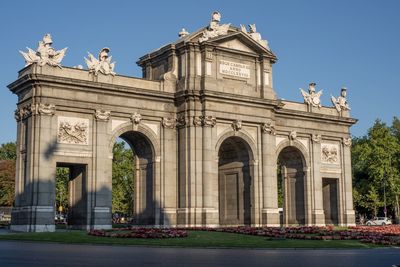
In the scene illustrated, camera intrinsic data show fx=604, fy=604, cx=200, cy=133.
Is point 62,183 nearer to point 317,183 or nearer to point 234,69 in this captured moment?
point 317,183

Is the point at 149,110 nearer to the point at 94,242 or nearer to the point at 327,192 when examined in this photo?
the point at 94,242

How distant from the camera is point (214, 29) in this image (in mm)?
55906

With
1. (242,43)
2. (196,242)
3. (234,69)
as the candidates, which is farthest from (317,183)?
(196,242)

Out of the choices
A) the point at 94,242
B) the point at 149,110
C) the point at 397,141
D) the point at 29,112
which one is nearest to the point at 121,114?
the point at 149,110

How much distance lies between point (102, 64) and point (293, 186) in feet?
86.7

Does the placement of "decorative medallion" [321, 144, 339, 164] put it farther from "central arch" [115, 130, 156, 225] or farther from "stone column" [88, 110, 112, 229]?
"stone column" [88, 110, 112, 229]

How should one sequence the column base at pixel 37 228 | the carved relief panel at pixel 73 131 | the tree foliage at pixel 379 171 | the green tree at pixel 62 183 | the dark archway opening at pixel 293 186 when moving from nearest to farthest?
the column base at pixel 37 228 → the carved relief panel at pixel 73 131 → the dark archway opening at pixel 293 186 → the tree foliage at pixel 379 171 → the green tree at pixel 62 183

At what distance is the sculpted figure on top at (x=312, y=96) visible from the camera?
217ft

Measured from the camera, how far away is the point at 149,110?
5388 cm

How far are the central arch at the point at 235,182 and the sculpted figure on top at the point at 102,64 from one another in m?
13.1

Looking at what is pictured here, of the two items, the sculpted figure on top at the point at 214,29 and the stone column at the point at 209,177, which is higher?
the sculpted figure on top at the point at 214,29

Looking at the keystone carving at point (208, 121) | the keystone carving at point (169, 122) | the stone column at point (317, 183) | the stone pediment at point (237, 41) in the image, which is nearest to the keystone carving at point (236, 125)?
the keystone carving at point (208, 121)

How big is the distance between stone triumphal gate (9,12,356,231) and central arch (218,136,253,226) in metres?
0.10

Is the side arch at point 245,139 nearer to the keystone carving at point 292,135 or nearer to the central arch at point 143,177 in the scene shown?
the central arch at point 143,177
